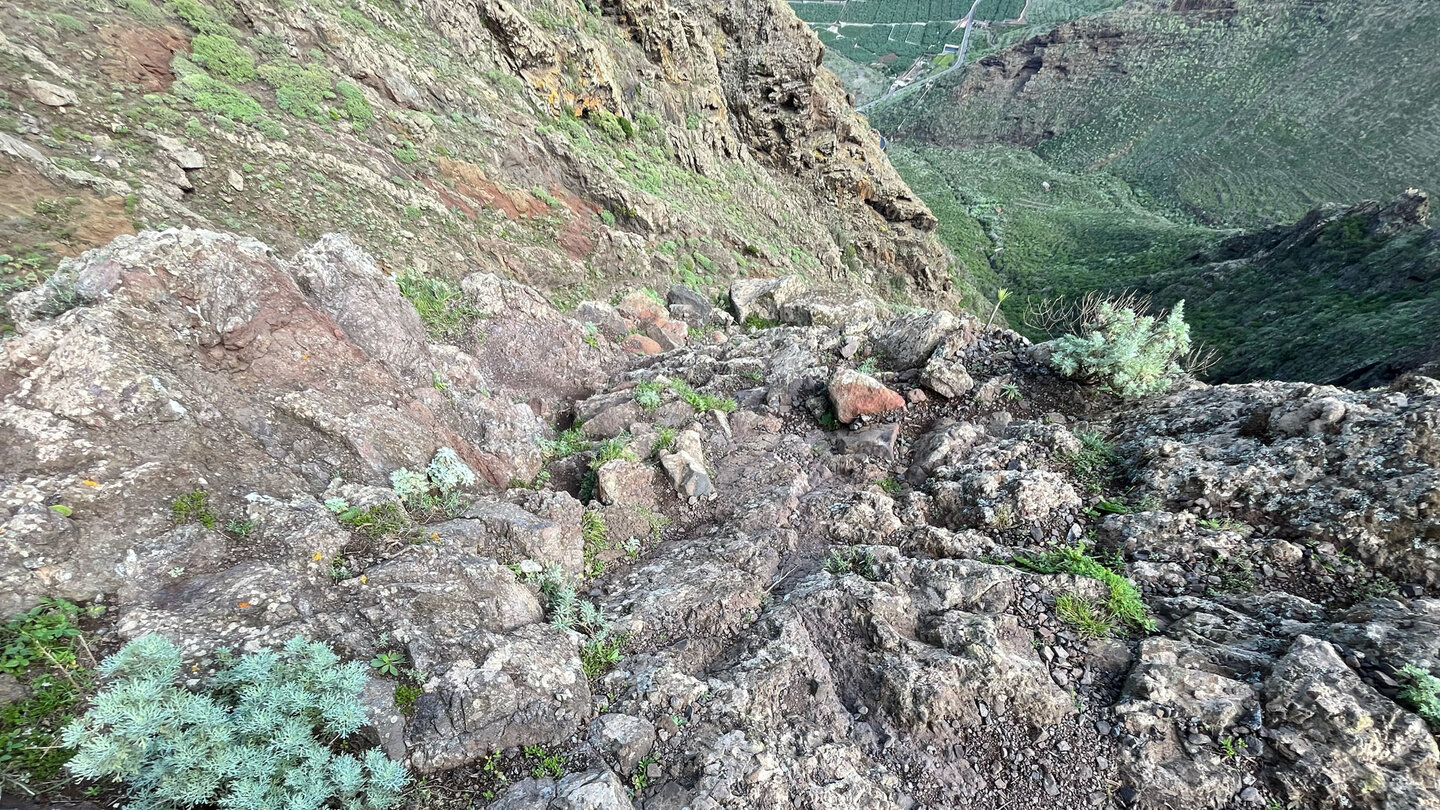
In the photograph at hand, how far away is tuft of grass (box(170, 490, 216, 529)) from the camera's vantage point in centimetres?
405

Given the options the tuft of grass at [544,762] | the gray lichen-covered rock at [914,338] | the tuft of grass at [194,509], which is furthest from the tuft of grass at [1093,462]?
the tuft of grass at [194,509]

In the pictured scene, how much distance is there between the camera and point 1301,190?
56.6 meters

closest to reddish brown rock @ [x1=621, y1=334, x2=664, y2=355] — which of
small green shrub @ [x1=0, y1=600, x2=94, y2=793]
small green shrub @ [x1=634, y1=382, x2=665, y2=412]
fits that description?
small green shrub @ [x1=634, y1=382, x2=665, y2=412]

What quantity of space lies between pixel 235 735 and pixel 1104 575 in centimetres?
629

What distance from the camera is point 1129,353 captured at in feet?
22.4

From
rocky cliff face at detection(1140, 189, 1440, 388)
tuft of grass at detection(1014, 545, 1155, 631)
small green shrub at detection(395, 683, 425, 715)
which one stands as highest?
rocky cliff face at detection(1140, 189, 1440, 388)

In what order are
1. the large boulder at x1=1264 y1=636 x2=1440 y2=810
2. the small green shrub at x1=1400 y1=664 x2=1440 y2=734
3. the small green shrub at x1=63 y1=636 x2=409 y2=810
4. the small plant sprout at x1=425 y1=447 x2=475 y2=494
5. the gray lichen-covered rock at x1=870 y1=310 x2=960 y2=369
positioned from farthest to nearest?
1. the gray lichen-covered rock at x1=870 y1=310 x2=960 y2=369
2. the small plant sprout at x1=425 y1=447 x2=475 y2=494
3. the small green shrub at x1=1400 y1=664 x2=1440 y2=734
4. the large boulder at x1=1264 y1=636 x2=1440 y2=810
5. the small green shrub at x1=63 y1=636 x2=409 y2=810

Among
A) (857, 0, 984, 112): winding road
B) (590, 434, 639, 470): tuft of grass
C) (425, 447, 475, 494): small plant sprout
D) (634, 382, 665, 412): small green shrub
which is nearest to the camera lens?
(425, 447, 475, 494): small plant sprout

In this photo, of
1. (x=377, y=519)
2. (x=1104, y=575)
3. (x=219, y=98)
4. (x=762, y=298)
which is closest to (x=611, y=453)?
(x=377, y=519)

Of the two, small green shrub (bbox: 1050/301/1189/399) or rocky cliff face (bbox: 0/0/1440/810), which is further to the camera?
small green shrub (bbox: 1050/301/1189/399)

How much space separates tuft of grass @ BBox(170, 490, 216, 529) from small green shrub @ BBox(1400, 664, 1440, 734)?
8.30m

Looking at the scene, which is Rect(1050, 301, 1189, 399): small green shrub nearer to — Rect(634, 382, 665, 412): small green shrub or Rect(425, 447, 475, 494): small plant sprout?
Rect(634, 382, 665, 412): small green shrub

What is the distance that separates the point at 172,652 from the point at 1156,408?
953 cm

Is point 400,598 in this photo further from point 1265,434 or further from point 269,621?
point 1265,434
